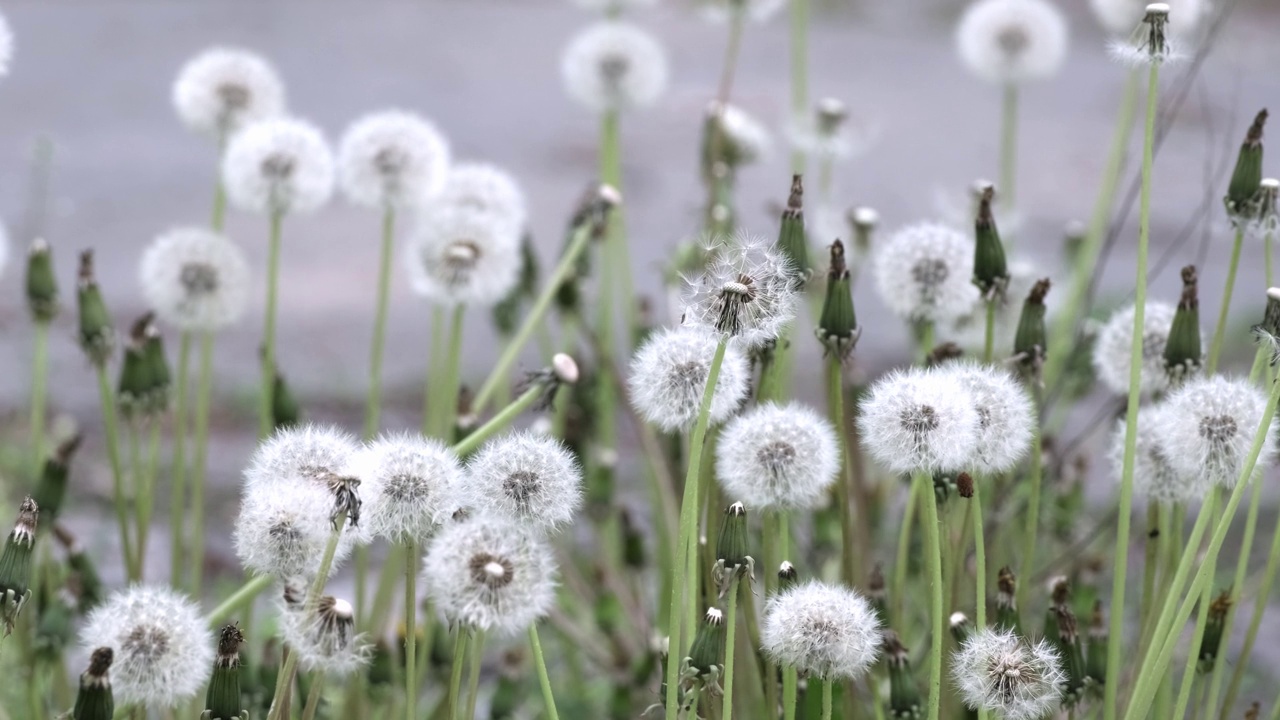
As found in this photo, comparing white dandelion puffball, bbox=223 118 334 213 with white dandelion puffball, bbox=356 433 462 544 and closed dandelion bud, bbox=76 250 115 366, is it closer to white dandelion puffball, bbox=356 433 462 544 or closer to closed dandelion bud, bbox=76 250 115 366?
closed dandelion bud, bbox=76 250 115 366

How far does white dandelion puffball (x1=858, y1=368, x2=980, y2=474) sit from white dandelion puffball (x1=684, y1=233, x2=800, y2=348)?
10 cm

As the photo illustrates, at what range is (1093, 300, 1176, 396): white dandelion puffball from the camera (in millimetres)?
1250

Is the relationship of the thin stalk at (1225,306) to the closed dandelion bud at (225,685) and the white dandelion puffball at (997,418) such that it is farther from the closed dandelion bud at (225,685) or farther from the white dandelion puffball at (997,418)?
the closed dandelion bud at (225,685)

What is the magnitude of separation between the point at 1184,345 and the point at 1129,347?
0.14 metres

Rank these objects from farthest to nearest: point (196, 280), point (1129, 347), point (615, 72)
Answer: point (615, 72) → point (196, 280) → point (1129, 347)

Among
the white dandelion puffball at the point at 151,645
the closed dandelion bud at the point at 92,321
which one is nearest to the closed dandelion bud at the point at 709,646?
the white dandelion puffball at the point at 151,645

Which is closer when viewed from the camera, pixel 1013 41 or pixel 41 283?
pixel 41 283

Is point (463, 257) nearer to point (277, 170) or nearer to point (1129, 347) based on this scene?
point (277, 170)

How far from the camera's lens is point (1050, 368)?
1.95 metres

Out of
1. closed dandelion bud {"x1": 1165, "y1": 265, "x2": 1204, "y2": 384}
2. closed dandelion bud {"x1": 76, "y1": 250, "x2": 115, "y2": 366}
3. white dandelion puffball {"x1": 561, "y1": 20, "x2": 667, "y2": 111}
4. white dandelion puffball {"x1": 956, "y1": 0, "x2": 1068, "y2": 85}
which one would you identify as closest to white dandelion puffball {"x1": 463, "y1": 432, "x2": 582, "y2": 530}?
closed dandelion bud {"x1": 1165, "y1": 265, "x2": 1204, "y2": 384}

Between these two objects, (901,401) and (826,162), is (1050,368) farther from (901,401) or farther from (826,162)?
(901,401)

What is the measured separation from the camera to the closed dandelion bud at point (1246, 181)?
110cm

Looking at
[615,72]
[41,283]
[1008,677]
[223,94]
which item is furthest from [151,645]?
[615,72]

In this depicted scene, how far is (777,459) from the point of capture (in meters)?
1.03
